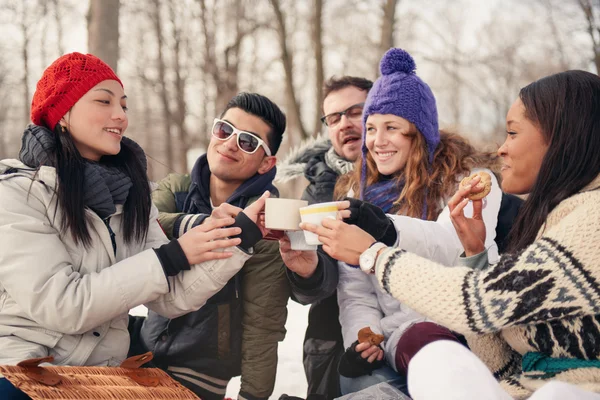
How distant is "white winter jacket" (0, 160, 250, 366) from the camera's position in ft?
7.07

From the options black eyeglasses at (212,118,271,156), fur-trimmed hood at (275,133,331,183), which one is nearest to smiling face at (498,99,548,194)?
black eyeglasses at (212,118,271,156)

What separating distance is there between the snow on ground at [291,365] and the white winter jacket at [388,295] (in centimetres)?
165

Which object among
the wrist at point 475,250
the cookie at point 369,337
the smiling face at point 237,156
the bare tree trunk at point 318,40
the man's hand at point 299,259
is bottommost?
the cookie at point 369,337

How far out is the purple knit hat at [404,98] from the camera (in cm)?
316

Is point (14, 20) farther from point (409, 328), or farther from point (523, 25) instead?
point (523, 25)

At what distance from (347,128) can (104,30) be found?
489cm

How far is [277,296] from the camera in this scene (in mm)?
3025

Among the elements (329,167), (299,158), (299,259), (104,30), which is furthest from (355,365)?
(104,30)

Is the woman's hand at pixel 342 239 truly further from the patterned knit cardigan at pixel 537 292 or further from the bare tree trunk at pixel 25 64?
the bare tree trunk at pixel 25 64

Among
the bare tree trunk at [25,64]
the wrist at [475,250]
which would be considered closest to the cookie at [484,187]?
the wrist at [475,250]

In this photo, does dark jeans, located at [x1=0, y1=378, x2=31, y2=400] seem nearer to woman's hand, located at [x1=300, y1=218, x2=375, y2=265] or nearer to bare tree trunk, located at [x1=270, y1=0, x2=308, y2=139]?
woman's hand, located at [x1=300, y1=218, x2=375, y2=265]

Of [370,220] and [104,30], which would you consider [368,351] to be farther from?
[104,30]

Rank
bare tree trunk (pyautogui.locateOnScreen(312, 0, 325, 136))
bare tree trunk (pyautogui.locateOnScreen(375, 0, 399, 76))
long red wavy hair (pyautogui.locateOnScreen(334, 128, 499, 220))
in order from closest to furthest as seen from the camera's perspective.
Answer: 1. long red wavy hair (pyautogui.locateOnScreen(334, 128, 499, 220))
2. bare tree trunk (pyautogui.locateOnScreen(375, 0, 399, 76))
3. bare tree trunk (pyautogui.locateOnScreen(312, 0, 325, 136))

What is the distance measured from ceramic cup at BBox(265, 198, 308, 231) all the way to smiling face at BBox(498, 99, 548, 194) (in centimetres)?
85
